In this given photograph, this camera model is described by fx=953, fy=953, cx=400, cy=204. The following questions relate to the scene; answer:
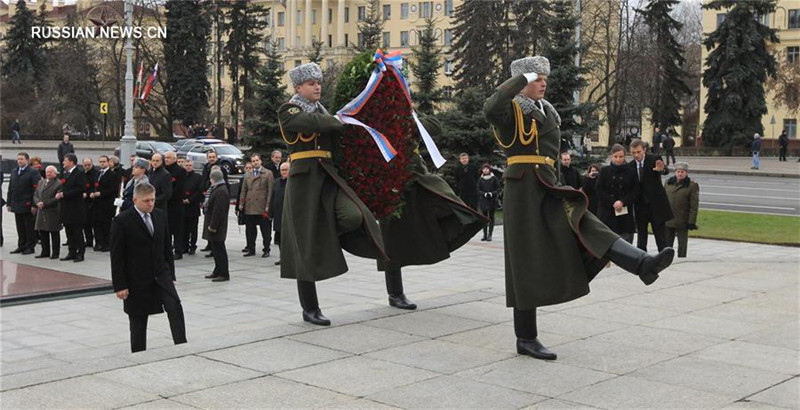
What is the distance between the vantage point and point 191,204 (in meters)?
17.4

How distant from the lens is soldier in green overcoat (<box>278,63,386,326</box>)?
796 cm

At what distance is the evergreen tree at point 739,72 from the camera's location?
192 feet

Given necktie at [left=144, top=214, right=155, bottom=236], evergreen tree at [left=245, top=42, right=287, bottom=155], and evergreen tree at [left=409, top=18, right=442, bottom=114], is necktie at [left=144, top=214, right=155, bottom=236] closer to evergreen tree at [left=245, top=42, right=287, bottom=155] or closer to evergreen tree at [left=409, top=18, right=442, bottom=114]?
evergreen tree at [left=409, top=18, right=442, bottom=114]

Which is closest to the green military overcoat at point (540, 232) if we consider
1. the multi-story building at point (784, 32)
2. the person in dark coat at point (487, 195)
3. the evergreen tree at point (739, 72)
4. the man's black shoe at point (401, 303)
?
the man's black shoe at point (401, 303)

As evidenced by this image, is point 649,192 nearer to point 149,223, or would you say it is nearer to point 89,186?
point 149,223

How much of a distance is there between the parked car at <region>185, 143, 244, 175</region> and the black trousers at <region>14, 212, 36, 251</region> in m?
20.7

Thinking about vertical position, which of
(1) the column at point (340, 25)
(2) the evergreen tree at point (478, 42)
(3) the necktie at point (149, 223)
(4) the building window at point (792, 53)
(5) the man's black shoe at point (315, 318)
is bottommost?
(5) the man's black shoe at point (315, 318)

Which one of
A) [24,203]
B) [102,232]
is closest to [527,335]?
[102,232]

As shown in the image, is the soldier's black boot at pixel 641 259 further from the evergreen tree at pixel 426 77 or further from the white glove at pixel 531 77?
the evergreen tree at pixel 426 77

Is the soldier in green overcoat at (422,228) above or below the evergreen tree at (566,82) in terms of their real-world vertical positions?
below

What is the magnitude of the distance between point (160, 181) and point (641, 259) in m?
10.6

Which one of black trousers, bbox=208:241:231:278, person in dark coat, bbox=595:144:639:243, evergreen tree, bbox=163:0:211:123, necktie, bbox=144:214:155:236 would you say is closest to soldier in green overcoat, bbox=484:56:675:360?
necktie, bbox=144:214:155:236

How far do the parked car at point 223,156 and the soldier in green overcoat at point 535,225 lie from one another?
3223 cm

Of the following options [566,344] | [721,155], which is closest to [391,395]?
[566,344]
